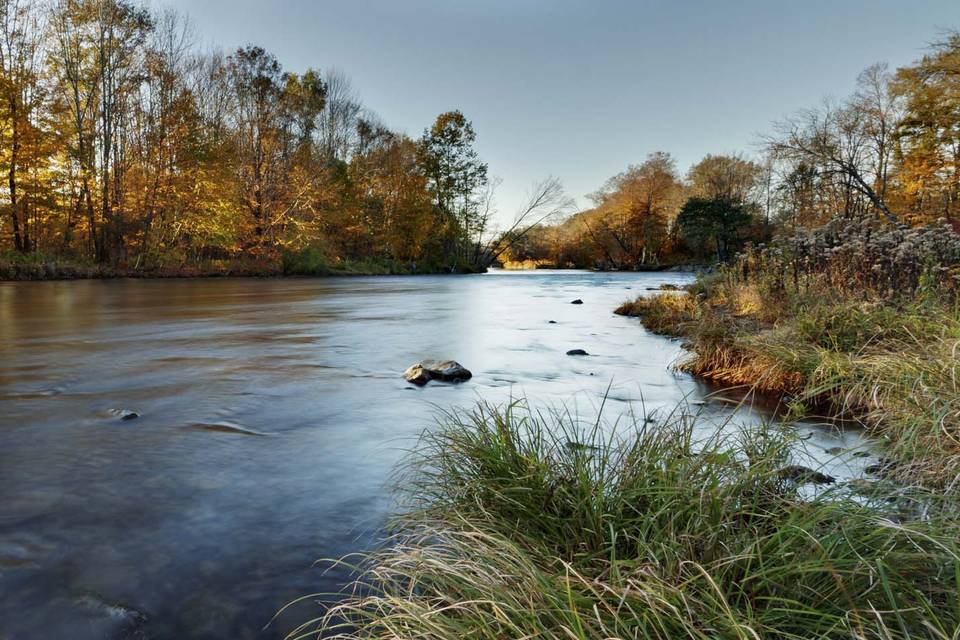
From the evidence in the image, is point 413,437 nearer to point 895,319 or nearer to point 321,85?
point 895,319

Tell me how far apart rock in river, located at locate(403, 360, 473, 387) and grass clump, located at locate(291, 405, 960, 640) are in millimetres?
3293

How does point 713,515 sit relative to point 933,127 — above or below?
below

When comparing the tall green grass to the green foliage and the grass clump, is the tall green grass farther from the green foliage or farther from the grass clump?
the green foliage

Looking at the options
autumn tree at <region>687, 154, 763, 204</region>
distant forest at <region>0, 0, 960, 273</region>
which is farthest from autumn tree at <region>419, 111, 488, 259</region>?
autumn tree at <region>687, 154, 763, 204</region>

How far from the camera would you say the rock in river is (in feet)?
18.5

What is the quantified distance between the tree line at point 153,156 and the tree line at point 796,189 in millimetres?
17486

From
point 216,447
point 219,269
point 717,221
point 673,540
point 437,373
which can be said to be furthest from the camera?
point 717,221

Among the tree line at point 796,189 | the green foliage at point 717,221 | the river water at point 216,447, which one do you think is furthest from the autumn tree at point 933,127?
the river water at point 216,447

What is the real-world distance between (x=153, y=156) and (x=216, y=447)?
98.6ft

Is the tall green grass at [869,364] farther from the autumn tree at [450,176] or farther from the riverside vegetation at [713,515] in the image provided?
the autumn tree at [450,176]

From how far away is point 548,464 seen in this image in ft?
6.91

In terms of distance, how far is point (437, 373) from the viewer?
228 inches

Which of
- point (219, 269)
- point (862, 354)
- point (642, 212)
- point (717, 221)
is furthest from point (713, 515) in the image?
point (642, 212)

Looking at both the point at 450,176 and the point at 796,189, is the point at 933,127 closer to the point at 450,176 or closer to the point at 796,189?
the point at 796,189
